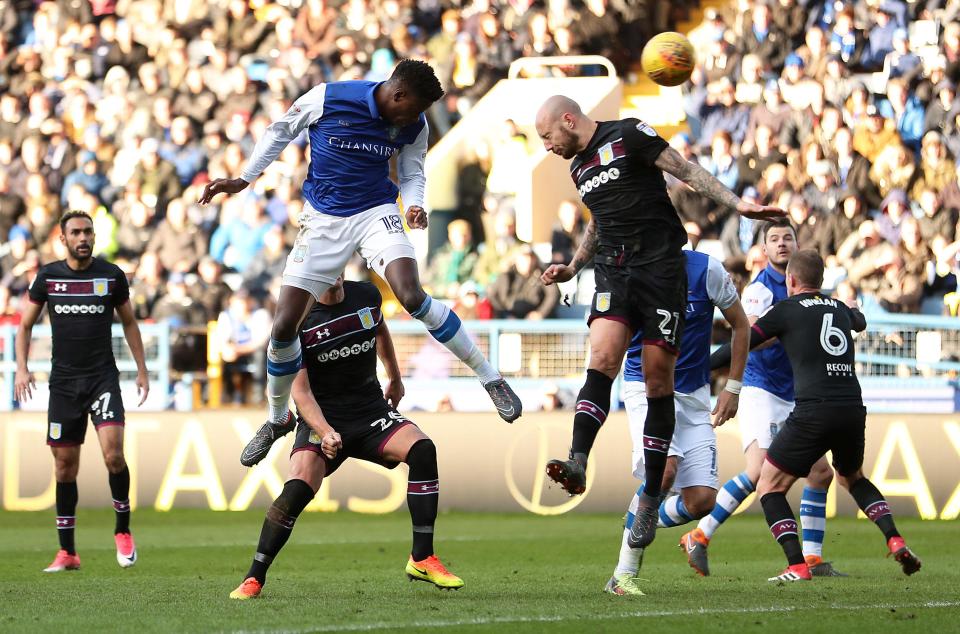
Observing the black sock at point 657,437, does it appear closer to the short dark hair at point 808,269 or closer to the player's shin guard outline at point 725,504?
the short dark hair at point 808,269

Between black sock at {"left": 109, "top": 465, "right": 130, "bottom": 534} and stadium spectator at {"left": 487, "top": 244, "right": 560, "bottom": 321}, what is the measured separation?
6358 mm

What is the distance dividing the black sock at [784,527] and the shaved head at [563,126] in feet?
8.64

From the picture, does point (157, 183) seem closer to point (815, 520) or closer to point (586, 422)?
point (815, 520)

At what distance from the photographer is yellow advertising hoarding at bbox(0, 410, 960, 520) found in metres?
15.4

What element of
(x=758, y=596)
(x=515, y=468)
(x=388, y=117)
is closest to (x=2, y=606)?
(x=388, y=117)

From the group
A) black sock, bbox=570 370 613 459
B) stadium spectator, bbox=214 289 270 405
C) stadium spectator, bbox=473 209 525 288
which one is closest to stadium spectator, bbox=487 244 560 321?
stadium spectator, bbox=473 209 525 288

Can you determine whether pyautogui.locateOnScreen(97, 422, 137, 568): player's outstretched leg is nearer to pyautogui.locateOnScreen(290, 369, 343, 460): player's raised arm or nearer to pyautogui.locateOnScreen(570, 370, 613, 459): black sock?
pyautogui.locateOnScreen(290, 369, 343, 460): player's raised arm

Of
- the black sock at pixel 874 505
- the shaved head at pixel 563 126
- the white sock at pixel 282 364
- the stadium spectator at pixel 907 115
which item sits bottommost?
the black sock at pixel 874 505

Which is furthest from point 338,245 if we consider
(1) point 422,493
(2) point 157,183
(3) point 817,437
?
(2) point 157,183

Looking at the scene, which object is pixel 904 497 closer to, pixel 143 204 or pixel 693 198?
pixel 693 198

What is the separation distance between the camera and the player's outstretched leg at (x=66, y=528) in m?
11.0

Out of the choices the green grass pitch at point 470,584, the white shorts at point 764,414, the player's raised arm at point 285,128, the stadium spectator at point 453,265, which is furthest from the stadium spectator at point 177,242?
the player's raised arm at point 285,128

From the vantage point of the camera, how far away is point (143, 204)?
838 inches

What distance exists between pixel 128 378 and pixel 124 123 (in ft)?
25.9
